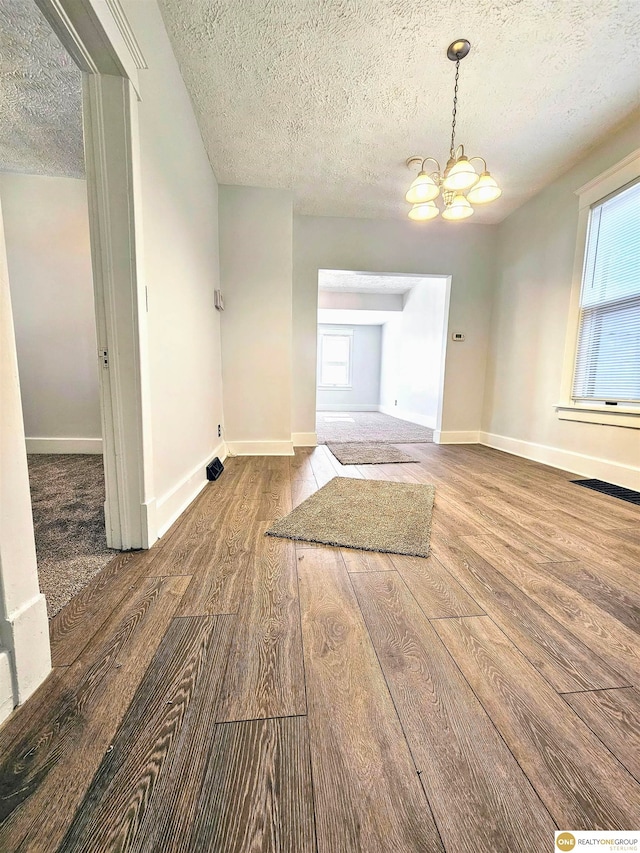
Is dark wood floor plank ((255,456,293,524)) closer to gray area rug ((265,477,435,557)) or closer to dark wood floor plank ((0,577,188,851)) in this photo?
gray area rug ((265,477,435,557))

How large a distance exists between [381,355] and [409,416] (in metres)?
2.50

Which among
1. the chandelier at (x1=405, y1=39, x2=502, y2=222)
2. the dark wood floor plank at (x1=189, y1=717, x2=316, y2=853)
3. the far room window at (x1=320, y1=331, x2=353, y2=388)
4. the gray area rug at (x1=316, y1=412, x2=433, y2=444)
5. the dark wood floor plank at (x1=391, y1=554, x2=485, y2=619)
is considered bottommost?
the gray area rug at (x1=316, y1=412, x2=433, y2=444)

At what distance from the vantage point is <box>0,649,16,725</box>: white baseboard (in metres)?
0.67

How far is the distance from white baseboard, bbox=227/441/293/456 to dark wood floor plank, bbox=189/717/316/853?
8.54 ft

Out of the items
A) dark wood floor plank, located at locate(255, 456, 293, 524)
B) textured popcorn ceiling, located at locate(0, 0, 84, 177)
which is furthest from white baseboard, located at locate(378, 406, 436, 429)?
textured popcorn ceiling, located at locate(0, 0, 84, 177)

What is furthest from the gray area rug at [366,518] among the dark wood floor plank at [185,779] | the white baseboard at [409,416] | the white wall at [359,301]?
the white wall at [359,301]

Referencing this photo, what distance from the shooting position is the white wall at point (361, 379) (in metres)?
8.14

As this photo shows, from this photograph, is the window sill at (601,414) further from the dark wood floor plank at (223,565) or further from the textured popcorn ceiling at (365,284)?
the textured popcorn ceiling at (365,284)

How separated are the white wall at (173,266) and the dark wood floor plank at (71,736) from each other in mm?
654

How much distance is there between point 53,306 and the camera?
2885mm

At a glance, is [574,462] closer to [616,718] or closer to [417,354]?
[616,718]

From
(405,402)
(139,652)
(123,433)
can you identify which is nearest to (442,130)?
(123,433)

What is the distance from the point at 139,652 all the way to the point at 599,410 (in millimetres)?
3195

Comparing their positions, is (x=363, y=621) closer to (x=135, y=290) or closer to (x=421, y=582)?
(x=421, y=582)
